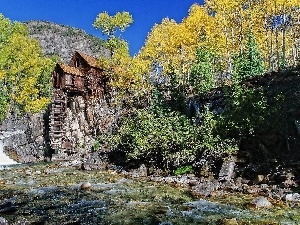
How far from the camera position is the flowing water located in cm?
1020

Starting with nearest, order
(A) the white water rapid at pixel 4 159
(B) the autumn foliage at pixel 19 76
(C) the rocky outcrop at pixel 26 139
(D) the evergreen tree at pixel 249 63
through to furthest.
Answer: (D) the evergreen tree at pixel 249 63, (A) the white water rapid at pixel 4 159, (C) the rocky outcrop at pixel 26 139, (B) the autumn foliage at pixel 19 76

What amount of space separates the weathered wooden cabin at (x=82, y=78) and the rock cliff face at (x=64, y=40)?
92873 mm

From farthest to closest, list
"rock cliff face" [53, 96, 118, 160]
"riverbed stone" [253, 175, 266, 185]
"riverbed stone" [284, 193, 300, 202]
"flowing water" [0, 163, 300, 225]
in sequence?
"rock cliff face" [53, 96, 118, 160], "riverbed stone" [253, 175, 266, 185], "riverbed stone" [284, 193, 300, 202], "flowing water" [0, 163, 300, 225]

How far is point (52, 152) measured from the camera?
131ft

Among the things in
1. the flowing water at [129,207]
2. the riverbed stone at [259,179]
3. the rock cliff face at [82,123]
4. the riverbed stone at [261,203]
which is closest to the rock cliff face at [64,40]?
the rock cliff face at [82,123]

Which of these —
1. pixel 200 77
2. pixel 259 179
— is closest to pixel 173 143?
pixel 259 179

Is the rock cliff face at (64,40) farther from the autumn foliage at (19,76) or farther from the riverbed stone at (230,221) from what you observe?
the riverbed stone at (230,221)

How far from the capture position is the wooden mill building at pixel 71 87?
40.4m

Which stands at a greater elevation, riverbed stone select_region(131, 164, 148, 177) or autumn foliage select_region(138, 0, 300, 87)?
autumn foliage select_region(138, 0, 300, 87)

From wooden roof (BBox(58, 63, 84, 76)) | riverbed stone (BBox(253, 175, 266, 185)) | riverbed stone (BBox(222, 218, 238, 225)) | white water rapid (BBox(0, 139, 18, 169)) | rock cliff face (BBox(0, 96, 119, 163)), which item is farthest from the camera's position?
wooden roof (BBox(58, 63, 84, 76))

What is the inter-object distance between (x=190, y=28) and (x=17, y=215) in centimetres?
3481

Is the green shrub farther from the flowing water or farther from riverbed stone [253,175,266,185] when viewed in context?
riverbed stone [253,175,266,185]

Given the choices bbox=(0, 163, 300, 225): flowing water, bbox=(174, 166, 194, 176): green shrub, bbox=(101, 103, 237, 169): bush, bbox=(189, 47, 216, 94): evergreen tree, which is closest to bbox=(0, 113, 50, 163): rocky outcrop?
bbox=(189, 47, 216, 94): evergreen tree

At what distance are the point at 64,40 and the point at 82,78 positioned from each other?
110 metres
